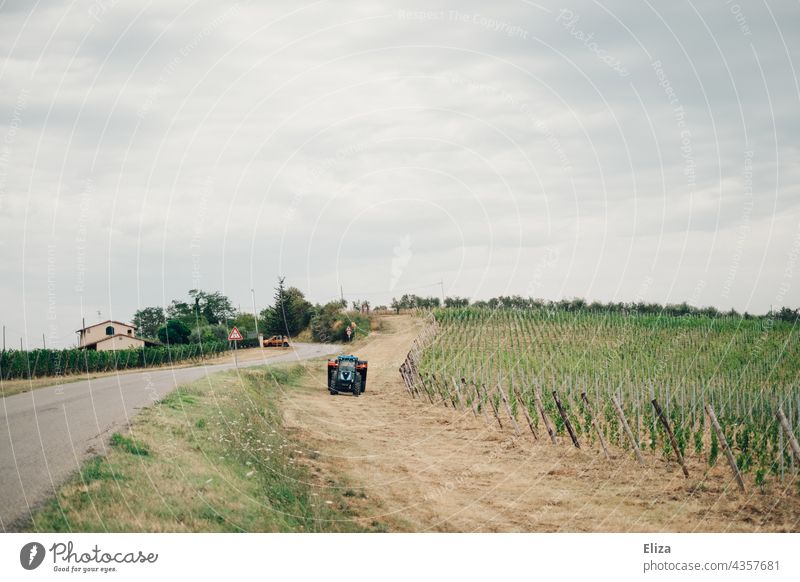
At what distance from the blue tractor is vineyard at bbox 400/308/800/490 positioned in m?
3.15

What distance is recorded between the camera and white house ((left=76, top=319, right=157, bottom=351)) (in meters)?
77.8

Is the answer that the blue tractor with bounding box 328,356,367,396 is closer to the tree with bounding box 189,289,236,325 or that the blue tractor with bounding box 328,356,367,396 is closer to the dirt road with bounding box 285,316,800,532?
the dirt road with bounding box 285,316,800,532

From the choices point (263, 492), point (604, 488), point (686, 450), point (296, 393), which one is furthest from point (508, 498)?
point (296, 393)

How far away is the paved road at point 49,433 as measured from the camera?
11580 mm

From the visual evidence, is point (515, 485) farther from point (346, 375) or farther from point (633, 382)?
point (346, 375)

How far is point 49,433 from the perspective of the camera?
54.7 ft

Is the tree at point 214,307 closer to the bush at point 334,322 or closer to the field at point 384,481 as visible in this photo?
the bush at point 334,322

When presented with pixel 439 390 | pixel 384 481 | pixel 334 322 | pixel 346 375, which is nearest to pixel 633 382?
pixel 439 390

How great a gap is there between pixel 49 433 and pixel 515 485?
1162cm

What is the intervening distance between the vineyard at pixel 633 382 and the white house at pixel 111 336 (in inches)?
1421

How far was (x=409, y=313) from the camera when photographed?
324 feet

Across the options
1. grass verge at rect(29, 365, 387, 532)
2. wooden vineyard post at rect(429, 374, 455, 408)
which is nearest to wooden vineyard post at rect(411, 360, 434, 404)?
wooden vineyard post at rect(429, 374, 455, 408)
